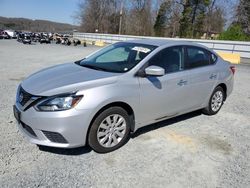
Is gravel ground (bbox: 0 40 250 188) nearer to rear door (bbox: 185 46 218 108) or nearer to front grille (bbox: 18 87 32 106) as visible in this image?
rear door (bbox: 185 46 218 108)

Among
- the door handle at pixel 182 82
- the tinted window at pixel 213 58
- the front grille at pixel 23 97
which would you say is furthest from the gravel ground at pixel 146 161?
the tinted window at pixel 213 58

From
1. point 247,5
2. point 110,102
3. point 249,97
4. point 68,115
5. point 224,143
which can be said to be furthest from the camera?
point 247,5

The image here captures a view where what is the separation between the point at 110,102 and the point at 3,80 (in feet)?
19.5

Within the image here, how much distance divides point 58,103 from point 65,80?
0.45 m

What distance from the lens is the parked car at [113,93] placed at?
3184 millimetres

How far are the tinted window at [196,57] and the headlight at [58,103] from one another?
2269 millimetres

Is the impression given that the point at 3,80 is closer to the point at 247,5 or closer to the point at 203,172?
the point at 203,172

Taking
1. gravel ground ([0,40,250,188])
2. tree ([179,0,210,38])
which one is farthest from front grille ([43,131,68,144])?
tree ([179,0,210,38])

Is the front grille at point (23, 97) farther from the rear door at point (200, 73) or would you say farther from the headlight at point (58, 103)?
the rear door at point (200, 73)

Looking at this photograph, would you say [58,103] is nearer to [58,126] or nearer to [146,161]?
[58,126]

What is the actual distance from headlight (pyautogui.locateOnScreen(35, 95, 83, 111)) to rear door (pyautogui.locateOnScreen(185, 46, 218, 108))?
2222mm

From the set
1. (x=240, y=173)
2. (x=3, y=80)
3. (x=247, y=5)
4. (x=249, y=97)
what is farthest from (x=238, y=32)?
(x=240, y=173)

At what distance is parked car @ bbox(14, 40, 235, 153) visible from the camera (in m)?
3.18

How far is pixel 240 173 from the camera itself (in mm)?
3297
